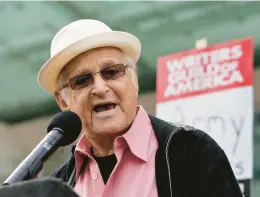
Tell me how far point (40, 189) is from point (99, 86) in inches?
26.4

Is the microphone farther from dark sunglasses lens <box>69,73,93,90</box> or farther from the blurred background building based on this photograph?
the blurred background building

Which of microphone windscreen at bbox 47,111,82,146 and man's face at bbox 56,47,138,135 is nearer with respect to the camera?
microphone windscreen at bbox 47,111,82,146

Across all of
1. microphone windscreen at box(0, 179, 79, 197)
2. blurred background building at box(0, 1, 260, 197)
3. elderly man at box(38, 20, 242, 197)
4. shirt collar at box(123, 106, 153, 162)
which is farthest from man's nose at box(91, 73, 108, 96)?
blurred background building at box(0, 1, 260, 197)

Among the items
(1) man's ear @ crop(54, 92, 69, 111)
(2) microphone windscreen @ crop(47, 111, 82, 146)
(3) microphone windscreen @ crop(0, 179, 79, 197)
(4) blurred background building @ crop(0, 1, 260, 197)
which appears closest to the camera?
(3) microphone windscreen @ crop(0, 179, 79, 197)

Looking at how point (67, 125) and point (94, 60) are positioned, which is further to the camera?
point (94, 60)

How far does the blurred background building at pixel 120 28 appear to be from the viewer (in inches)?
156

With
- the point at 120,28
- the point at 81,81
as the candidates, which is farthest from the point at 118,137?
the point at 120,28

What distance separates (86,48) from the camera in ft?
4.79

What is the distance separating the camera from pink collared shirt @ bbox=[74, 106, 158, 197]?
1341 mm

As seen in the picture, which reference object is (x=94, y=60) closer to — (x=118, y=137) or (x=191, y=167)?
(x=118, y=137)

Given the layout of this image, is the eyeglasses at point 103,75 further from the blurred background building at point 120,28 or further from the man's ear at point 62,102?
the blurred background building at point 120,28

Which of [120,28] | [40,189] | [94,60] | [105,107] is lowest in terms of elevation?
[40,189]

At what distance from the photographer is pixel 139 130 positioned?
4.67ft

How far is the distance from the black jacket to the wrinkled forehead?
0.20 metres
